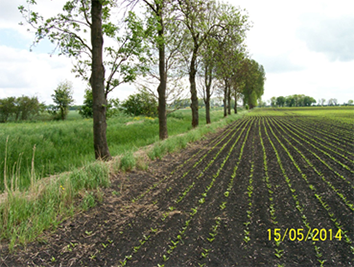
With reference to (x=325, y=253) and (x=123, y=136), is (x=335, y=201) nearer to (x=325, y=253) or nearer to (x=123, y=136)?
(x=325, y=253)

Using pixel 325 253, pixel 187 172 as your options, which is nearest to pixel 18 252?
pixel 325 253

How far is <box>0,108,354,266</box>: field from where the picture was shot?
3.04 m

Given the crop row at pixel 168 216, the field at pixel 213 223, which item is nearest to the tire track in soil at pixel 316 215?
the field at pixel 213 223

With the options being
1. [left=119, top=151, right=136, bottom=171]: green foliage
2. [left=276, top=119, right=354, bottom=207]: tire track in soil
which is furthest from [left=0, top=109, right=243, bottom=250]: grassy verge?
[left=276, top=119, right=354, bottom=207]: tire track in soil

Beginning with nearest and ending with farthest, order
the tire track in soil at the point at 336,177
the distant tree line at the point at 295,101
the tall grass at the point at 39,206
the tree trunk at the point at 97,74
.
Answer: the tall grass at the point at 39,206, the tire track in soil at the point at 336,177, the tree trunk at the point at 97,74, the distant tree line at the point at 295,101

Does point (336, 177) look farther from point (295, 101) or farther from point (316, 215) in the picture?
point (295, 101)

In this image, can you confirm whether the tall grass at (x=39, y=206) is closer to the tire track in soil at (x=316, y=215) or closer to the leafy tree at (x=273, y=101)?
the tire track in soil at (x=316, y=215)

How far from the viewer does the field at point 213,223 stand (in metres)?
3.04

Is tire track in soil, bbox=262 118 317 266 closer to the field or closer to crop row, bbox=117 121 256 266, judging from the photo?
the field
